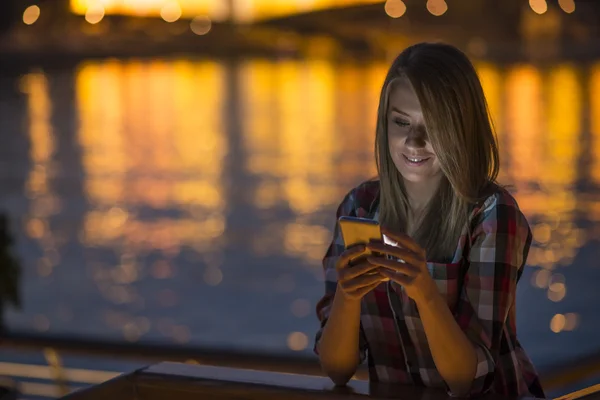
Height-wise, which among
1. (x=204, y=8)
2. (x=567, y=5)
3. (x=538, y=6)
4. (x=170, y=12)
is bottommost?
(x=567, y=5)

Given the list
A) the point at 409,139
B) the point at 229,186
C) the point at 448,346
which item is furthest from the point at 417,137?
the point at 229,186

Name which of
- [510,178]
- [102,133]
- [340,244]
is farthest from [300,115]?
[340,244]

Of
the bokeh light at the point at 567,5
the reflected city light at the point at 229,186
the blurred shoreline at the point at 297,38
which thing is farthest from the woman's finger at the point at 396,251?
the bokeh light at the point at 567,5

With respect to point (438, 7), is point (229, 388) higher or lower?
lower

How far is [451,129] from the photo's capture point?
3.68 feet

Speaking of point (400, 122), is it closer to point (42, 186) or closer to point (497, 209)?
point (497, 209)

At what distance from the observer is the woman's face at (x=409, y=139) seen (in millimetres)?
1156

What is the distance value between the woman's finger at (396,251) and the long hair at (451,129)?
123mm

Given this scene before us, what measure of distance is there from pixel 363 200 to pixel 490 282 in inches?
8.5

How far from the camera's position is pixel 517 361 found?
117cm

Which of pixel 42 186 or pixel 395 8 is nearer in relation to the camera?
pixel 42 186

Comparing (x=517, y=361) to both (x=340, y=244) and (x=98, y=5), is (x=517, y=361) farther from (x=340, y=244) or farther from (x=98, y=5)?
(x=98, y=5)

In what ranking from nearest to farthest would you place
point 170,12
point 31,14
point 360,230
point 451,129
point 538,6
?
1. point 360,230
2. point 451,129
3. point 31,14
4. point 538,6
5. point 170,12

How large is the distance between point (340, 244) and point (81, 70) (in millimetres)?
40045
